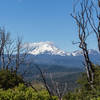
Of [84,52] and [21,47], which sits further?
[21,47]

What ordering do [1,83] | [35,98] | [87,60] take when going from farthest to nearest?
[1,83] < [87,60] < [35,98]

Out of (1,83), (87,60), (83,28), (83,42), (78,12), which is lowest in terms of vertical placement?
(1,83)

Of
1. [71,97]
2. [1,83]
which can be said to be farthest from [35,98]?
[1,83]

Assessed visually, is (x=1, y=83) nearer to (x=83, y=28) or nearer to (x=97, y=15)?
(x=83, y=28)

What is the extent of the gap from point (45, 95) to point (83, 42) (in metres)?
5.75

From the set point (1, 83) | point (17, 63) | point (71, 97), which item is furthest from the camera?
point (17, 63)

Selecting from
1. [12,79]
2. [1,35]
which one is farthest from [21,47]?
[12,79]

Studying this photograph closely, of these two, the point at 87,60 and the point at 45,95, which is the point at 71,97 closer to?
the point at 45,95

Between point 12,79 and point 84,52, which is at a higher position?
point 84,52

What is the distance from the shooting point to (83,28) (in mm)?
15109

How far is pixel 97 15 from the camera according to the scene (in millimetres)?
14594

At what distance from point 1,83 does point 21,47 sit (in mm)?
19000

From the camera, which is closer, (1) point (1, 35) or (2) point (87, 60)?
(2) point (87, 60)

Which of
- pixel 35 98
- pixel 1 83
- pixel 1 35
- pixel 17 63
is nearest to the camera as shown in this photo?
pixel 35 98
